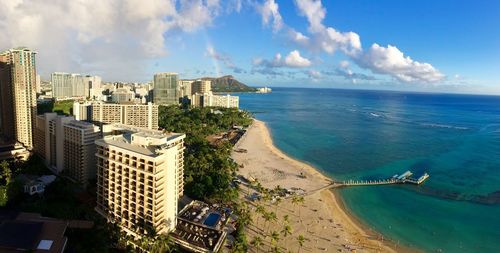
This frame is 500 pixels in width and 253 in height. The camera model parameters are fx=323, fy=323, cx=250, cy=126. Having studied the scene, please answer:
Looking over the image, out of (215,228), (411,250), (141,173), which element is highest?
(141,173)

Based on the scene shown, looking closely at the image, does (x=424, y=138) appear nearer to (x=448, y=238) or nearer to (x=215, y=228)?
(x=448, y=238)

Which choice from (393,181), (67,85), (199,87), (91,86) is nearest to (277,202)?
(393,181)

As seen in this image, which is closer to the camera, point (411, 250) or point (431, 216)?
point (411, 250)

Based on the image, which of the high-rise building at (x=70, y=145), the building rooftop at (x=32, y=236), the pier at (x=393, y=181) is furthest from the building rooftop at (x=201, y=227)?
the pier at (x=393, y=181)

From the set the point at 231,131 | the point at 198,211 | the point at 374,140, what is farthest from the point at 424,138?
the point at 198,211

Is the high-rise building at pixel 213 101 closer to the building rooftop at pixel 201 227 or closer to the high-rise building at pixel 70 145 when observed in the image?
the high-rise building at pixel 70 145

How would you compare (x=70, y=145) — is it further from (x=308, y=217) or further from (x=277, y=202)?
(x=308, y=217)
